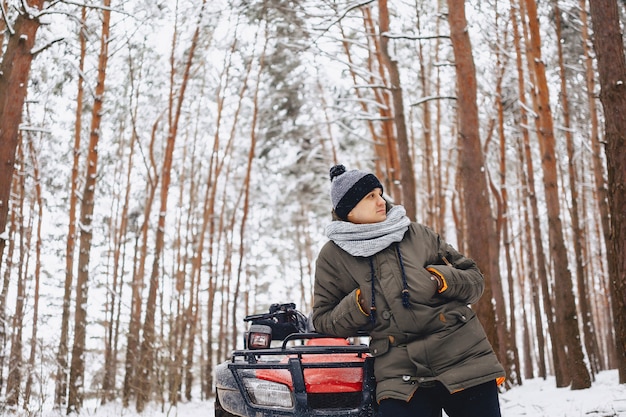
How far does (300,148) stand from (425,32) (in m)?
6.05

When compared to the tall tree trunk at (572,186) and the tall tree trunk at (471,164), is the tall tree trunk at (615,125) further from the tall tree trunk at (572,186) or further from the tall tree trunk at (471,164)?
the tall tree trunk at (572,186)

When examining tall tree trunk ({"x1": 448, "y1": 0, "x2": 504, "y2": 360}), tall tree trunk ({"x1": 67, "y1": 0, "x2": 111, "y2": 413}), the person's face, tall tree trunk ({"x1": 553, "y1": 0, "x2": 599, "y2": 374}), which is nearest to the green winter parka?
the person's face

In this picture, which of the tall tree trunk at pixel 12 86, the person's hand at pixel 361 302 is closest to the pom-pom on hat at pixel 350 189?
the person's hand at pixel 361 302

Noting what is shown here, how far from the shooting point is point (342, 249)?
233cm

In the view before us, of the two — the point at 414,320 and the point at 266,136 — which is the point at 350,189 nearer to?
the point at 414,320

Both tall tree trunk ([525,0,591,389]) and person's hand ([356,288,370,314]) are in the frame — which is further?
tall tree trunk ([525,0,591,389])

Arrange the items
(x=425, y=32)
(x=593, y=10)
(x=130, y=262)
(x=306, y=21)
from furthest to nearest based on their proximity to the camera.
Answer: (x=130, y=262), (x=425, y=32), (x=306, y=21), (x=593, y=10)

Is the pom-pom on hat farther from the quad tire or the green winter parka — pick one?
the quad tire

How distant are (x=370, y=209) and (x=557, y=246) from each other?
29.6 ft

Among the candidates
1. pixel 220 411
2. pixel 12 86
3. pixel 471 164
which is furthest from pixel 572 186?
pixel 220 411

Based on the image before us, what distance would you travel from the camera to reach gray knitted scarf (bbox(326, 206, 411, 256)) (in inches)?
87.4

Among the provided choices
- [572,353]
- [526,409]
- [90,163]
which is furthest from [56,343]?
[572,353]

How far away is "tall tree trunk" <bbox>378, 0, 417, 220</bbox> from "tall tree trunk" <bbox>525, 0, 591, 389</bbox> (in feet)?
8.66

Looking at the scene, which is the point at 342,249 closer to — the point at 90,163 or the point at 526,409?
the point at 526,409
